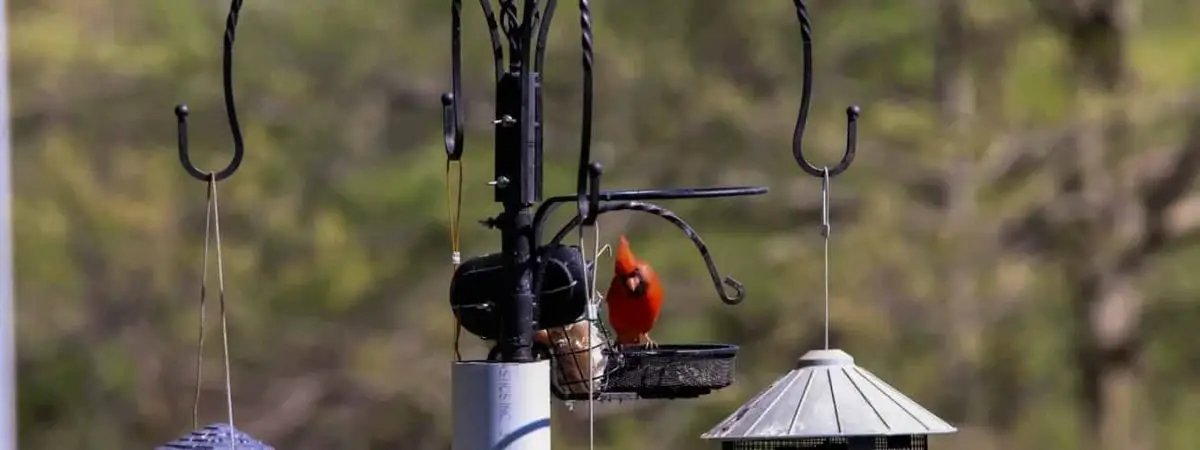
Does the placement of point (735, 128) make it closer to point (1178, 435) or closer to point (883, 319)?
point (883, 319)

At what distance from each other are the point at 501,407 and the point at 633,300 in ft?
1.48

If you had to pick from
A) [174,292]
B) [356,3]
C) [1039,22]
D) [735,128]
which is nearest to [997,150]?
[1039,22]

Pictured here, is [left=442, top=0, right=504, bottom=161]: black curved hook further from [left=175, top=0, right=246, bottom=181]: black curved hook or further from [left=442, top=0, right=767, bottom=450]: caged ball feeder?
[left=175, top=0, right=246, bottom=181]: black curved hook

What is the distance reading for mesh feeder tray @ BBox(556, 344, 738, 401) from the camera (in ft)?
5.41

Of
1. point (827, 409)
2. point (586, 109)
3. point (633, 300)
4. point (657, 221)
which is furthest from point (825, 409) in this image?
point (657, 221)

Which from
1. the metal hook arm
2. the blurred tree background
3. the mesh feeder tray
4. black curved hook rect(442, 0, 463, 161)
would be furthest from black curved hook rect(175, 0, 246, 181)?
the blurred tree background

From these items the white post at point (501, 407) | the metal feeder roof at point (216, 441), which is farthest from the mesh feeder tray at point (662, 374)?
the metal feeder roof at point (216, 441)

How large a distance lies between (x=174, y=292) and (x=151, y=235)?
0.19 metres

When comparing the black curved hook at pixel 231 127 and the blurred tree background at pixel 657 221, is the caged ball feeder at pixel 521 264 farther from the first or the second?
the blurred tree background at pixel 657 221

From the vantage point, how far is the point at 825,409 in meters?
1.54

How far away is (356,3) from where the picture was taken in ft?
15.5

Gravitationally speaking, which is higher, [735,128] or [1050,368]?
[735,128]

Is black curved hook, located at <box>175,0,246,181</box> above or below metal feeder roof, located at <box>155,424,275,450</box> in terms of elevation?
above

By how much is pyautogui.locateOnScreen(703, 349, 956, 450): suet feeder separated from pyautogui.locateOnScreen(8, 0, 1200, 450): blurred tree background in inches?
119
